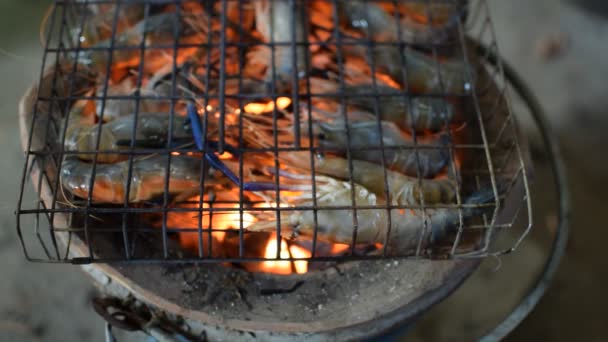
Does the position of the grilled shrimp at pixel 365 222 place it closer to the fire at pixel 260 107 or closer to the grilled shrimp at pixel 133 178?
the grilled shrimp at pixel 133 178

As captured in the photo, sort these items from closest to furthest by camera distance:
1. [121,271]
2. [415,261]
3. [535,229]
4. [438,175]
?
[121,271], [415,261], [438,175], [535,229]

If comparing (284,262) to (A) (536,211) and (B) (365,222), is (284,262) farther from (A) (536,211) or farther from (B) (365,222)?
(A) (536,211)

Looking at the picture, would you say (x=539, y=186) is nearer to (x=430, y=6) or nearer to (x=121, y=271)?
(x=430, y=6)

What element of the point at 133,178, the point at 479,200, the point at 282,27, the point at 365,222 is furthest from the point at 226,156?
the point at 479,200

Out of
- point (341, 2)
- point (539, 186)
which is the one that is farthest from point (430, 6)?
point (539, 186)

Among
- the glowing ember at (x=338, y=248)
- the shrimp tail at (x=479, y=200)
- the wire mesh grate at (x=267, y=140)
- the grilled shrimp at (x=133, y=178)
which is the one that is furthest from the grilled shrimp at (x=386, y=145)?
the grilled shrimp at (x=133, y=178)

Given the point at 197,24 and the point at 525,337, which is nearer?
the point at 197,24
